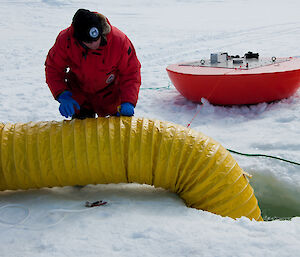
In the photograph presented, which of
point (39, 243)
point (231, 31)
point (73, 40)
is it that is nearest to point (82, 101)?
point (73, 40)

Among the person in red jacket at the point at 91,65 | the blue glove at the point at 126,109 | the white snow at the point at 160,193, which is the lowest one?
the white snow at the point at 160,193

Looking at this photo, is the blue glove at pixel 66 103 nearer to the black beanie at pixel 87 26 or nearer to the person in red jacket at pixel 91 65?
the person in red jacket at pixel 91 65

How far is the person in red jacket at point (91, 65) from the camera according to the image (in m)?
2.33

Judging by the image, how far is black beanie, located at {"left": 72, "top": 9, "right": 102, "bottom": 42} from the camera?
2271mm

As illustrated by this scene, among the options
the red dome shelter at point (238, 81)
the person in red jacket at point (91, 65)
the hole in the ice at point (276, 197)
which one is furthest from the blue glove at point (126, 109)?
the red dome shelter at point (238, 81)

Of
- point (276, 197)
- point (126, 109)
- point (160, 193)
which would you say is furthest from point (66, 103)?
point (276, 197)

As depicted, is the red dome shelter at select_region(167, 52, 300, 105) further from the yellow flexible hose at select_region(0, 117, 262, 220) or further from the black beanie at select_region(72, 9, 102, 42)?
the black beanie at select_region(72, 9, 102, 42)

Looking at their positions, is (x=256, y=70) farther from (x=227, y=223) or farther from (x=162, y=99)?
(x=227, y=223)

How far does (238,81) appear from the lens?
4.38 metres

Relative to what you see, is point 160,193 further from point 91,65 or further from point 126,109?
point 91,65

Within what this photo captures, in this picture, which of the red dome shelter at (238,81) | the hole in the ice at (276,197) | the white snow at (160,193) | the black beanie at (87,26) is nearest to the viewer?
the white snow at (160,193)

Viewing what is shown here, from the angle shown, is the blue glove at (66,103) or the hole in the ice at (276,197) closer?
the blue glove at (66,103)

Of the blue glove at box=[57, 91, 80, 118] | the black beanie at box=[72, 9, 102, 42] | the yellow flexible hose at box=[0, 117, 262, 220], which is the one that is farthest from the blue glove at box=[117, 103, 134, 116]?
the black beanie at box=[72, 9, 102, 42]

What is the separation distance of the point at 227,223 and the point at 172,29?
10950mm
